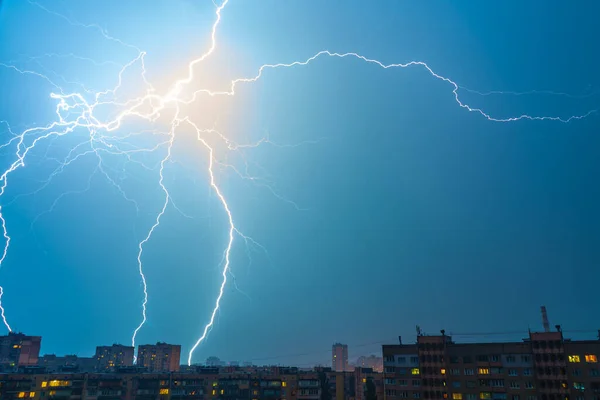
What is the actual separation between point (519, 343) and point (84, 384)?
25.6 meters

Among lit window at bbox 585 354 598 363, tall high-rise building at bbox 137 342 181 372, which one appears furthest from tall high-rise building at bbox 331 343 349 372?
lit window at bbox 585 354 598 363

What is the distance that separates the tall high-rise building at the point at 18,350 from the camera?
41.4m

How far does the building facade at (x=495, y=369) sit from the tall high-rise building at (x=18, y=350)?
35.2 m

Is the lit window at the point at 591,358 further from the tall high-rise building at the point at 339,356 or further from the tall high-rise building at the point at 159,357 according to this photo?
the tall high-rise building at the point at 339,356

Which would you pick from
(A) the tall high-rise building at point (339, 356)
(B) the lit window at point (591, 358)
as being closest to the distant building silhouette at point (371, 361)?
(A) the tall high-rise building at point (339, 356)

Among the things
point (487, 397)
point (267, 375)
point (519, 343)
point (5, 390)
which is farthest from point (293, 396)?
point (5, 390)

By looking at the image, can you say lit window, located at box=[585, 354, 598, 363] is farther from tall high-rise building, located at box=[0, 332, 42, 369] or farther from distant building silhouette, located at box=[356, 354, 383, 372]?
distant building silhouette, located at box=[356, 354, 383, 372]

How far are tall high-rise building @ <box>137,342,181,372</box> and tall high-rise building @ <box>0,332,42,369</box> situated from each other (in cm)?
1324

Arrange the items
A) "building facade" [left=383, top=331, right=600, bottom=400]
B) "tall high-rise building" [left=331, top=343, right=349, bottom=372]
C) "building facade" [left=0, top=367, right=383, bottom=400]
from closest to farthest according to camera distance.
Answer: "building facade" [left=383, top=331, right=600, bottom=400], "building facade" [left=0, top=367, right=383, bottom=400], "tall high-rise building" [left=331, top=343, right=349, bottom=372]

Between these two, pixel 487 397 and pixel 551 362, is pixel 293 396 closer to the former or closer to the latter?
pixel 487 397

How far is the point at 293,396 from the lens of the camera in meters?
28.7

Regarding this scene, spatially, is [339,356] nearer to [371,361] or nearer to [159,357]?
[371,361]

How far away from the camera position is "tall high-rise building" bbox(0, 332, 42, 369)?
4138cm

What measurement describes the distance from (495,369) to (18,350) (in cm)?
4183
